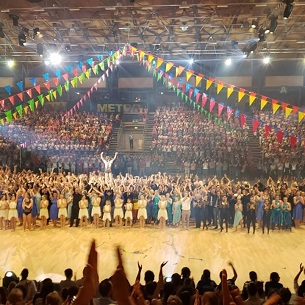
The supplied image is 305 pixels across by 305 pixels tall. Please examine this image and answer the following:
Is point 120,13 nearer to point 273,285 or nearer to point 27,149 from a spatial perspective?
point 27,149

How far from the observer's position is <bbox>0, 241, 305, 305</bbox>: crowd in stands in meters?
2.19

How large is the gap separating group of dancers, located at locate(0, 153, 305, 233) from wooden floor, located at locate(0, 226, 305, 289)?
392 mm

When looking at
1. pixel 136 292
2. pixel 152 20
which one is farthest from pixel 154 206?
pixel 136 292

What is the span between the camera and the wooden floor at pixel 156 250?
8.20 meters

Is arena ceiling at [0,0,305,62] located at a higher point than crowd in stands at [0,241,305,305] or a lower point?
higher

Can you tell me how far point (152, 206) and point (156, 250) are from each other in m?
2.65

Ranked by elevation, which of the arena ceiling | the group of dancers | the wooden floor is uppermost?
the arena ceiling

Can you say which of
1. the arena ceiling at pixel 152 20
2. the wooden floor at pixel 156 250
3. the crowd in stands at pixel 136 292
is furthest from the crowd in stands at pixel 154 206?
the crowd in stands at pixel 136 292

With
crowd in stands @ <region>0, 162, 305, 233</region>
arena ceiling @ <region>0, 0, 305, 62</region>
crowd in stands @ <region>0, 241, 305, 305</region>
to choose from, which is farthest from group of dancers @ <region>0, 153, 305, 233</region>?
crowd in stands @ <region>0, 241, 305, 305</region>

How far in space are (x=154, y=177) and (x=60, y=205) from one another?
4.08m

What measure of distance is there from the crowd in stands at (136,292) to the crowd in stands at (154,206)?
632cm

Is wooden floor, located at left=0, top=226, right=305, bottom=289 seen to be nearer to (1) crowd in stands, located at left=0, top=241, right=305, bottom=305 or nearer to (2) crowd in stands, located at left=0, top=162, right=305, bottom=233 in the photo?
(2) crowd in stands, located at left=0, top=162, right=305, bottom=233

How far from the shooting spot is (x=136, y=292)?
112 inches

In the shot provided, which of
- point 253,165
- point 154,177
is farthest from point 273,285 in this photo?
point 253,165
